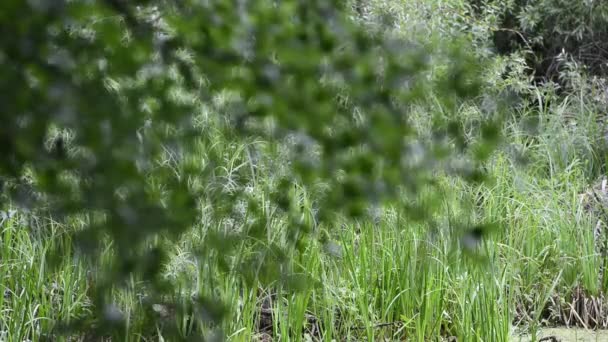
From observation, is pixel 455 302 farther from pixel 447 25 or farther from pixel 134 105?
pixel 447 25

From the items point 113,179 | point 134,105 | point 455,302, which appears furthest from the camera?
point 455,302

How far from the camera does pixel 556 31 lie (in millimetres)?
7848

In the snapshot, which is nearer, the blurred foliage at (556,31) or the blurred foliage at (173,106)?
the blurred foliage at (173,106)

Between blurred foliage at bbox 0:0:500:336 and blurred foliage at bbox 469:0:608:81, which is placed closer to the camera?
blurred foliage at bbox 0:0:500:336

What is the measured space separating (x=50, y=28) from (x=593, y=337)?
3316 mm

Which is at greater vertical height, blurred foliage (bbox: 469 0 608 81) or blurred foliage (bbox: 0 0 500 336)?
blurred foliage (bbox: 0 0 500 336)

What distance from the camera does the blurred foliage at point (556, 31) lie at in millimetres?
7547

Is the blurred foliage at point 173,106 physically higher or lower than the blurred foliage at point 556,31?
higher

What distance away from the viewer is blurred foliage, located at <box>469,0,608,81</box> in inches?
297

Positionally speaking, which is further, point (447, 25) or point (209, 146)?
point (447, 25)

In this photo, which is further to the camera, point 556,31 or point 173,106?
point 556,31

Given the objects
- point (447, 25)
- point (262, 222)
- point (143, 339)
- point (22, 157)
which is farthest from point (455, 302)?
point (447, 25)

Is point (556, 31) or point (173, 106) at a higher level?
point (173, 106)

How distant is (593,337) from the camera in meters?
4.01
